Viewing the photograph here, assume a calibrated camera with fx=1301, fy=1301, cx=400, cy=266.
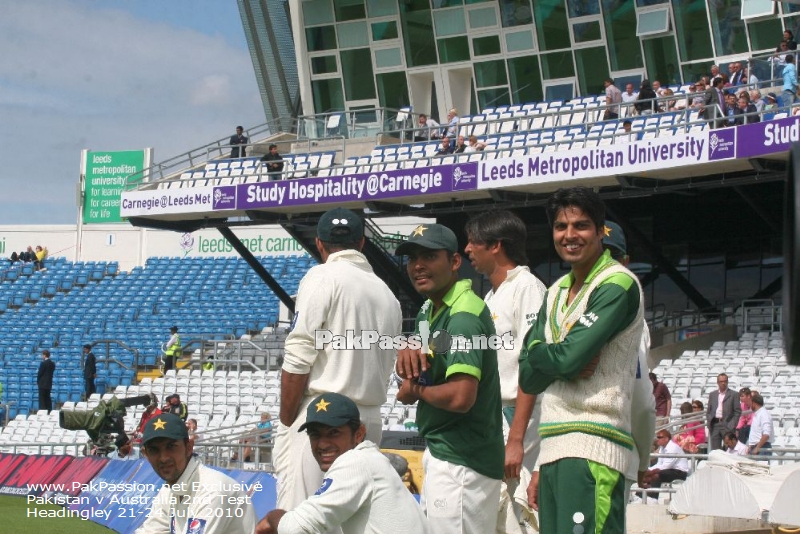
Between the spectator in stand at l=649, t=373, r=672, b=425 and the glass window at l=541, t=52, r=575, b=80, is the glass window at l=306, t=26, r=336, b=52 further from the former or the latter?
the spectator in stand at l=649, t=373, r=672, b=425

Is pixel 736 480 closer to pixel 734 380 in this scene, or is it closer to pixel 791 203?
pixel 791 203

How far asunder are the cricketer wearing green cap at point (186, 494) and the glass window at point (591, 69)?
22.7 m

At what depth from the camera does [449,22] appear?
2989 centimetres

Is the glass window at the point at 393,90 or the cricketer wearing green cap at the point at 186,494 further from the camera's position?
the glass window at the point at 393,90

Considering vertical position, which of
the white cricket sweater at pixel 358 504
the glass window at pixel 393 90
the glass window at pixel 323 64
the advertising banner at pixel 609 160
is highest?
the glass window at pixel 323 64

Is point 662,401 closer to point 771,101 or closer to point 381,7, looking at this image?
point 771,101

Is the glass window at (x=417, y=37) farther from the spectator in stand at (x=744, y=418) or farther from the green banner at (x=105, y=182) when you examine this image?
the spectator in stand at (x=744, y=418)

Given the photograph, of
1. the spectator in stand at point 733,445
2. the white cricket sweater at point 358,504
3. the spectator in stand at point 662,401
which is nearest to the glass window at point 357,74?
the spectator in stand at point 662,401

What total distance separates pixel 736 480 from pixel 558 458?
432cm

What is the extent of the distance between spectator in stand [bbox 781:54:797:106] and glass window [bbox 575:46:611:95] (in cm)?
679

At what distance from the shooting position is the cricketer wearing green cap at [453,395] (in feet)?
17.9

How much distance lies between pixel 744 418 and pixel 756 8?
503 inches

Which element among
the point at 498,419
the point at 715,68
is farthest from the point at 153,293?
the point at 498,419

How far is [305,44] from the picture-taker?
31500 mm
